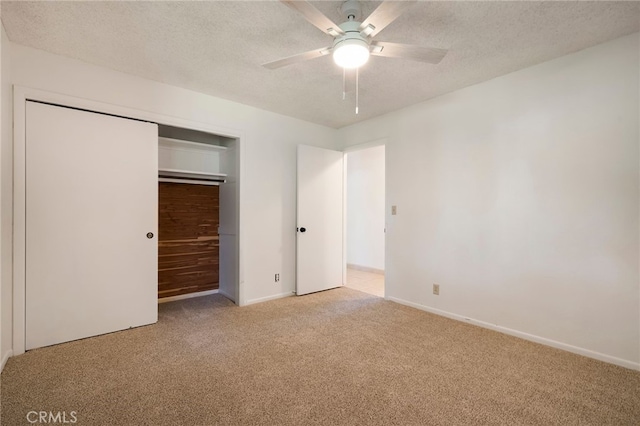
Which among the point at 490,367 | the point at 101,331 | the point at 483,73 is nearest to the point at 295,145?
the point at 483,73

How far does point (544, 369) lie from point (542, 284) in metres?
0.76

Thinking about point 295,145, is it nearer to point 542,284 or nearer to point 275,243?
point 275,243

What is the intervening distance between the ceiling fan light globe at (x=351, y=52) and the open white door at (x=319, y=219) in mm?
2204

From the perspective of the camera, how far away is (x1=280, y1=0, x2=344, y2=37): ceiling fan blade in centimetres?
147

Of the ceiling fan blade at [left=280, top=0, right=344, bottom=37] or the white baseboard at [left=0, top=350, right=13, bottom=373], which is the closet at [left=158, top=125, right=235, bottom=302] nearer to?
the white baseboard at [left=0, top=350, right=13, bottom=373]

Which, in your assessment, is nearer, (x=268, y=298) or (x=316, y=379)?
(x=316, y=379)

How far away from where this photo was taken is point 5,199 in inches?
86.5

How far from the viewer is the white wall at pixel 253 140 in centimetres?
264

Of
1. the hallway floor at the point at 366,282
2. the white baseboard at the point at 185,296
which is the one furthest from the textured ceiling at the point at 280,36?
the hallway floor at the point at 366,282

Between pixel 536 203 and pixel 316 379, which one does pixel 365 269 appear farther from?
pixel 316 379

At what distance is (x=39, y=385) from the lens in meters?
1.92

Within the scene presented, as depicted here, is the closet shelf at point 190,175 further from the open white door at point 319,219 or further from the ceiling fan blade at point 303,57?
the ceiling fan blade at point 303,57

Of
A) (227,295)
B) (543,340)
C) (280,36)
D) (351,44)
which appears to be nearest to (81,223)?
(227,295)

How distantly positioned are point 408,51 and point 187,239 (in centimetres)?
348
